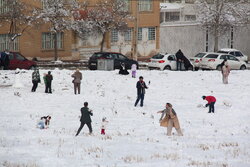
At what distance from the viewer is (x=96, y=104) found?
87.2 feet

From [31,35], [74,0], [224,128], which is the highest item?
[74,0]

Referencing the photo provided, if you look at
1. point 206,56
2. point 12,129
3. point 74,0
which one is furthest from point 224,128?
point 74,0

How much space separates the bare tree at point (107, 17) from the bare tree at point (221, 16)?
23.4 ft

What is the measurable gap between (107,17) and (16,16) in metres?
8.28

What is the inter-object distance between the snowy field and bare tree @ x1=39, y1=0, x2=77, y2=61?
12.2 meters

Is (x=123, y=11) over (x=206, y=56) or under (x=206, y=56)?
over

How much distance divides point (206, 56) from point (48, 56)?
1538cm

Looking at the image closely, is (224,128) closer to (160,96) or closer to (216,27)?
(160,96)

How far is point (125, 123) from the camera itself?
22.5m

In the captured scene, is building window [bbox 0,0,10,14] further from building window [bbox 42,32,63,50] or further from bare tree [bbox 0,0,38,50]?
building window [bbox 42,32,63,50]

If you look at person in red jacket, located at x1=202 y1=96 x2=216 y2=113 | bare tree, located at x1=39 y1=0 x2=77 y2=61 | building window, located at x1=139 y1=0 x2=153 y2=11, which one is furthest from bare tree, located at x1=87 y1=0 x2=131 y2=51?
person in red jacket, located at x1=202 y1=96 x2=216 y2=113

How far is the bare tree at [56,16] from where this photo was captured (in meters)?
45.4

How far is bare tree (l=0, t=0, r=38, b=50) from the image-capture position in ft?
146

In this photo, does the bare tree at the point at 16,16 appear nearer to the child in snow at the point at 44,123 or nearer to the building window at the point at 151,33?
the building window at the point at 151,33
